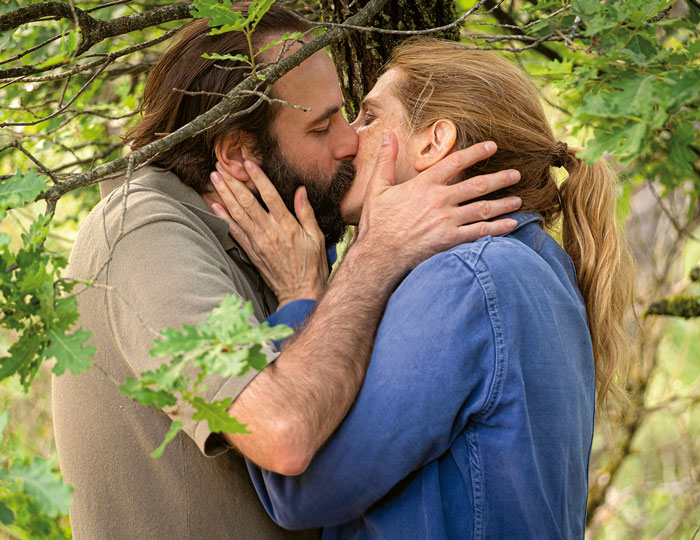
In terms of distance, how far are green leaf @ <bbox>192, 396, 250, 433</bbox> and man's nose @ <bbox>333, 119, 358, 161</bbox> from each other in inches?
55.6

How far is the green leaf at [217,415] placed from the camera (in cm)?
118

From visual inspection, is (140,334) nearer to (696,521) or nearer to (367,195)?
(367,195)

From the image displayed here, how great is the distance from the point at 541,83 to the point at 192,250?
7.94 feet

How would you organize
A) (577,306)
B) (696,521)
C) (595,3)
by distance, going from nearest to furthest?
(595,3) → (577,306) → (696,521)

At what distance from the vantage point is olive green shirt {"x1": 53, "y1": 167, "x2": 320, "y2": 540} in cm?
178

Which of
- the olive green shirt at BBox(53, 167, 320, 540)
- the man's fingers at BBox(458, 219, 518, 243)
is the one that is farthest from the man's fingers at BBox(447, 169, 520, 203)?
the olive green shirt at BBox(53, 167, 320, 540)

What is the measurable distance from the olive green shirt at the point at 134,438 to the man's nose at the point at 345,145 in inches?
24.6

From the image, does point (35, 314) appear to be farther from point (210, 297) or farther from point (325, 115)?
point (325, 115)

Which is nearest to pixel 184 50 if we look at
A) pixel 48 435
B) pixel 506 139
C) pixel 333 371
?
pixel 506 139

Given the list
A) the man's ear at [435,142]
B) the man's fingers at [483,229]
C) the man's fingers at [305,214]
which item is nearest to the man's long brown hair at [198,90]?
the man's fingers at [305,214]

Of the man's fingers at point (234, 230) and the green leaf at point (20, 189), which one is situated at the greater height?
the green leaf at point (20, 189)

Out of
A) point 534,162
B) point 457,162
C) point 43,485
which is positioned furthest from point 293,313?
point 43,485

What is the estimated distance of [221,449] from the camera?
1.64 meters

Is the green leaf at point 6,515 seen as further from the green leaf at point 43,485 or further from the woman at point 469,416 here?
the woman at point 469,416
